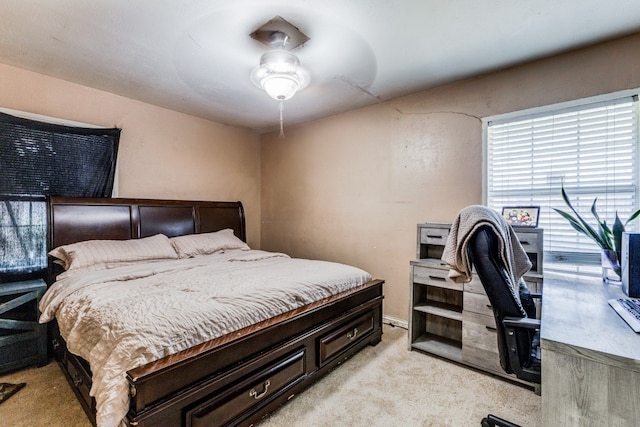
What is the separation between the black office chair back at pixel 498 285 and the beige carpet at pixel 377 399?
633 millimetres

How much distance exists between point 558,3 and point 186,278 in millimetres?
2953

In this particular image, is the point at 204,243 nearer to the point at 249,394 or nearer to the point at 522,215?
the point at 249,394

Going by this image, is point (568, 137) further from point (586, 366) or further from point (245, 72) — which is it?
point (245, 72)

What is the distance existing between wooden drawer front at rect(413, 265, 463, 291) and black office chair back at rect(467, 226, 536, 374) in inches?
39.1

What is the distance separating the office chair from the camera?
4.57ft

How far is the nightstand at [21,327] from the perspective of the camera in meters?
2.20

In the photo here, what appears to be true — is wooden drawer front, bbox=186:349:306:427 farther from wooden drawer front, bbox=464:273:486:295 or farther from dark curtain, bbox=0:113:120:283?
dark curtain, bbox=0:113:120:283

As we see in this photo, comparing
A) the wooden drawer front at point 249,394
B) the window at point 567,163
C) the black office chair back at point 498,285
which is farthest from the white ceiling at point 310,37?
the wooden drawer front at point 249,394

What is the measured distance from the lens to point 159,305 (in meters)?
1.56

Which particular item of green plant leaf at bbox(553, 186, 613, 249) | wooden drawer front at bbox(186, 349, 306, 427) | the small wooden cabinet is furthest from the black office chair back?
wooden drawer front at bbox(186, 349, 306, 427)

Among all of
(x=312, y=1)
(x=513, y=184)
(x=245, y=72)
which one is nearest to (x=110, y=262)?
(x=245, y=72)

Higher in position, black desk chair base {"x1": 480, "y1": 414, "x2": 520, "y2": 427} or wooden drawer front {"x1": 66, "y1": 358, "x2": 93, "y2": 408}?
wooden drawer front {"x1": 66, "y1": 358, "x2": 93, "y2": 408}

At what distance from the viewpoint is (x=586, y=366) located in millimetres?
972

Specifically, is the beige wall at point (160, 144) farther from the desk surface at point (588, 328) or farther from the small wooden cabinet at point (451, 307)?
the desk surface at point (588, 328)
